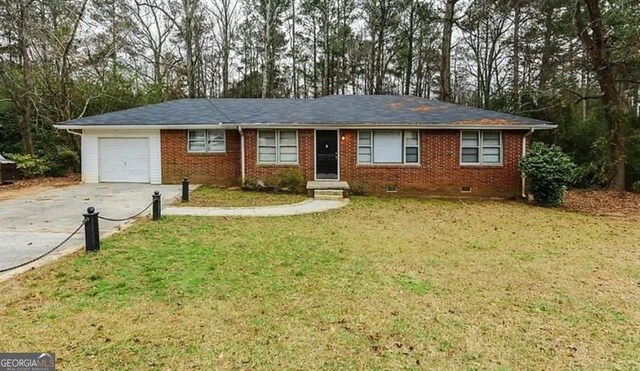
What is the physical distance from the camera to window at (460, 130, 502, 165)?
13219 millimetres

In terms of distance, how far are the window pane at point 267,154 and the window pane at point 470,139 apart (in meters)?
6.91

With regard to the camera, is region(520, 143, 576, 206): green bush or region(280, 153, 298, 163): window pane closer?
region(520, 143, 576, 206): green bush

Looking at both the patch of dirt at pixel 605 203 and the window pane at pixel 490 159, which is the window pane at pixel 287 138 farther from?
the patch of dirt at pixel 605 203

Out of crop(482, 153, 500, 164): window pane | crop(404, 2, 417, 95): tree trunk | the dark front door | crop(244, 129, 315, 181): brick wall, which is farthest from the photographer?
crop(404, 2, 417, 95): tree trunk

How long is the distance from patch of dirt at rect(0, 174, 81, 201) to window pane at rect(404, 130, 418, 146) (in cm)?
1276

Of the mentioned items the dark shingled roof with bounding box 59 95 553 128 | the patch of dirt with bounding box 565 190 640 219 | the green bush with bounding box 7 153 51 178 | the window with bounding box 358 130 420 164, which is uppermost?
the dark shingled roof with bounding box 59 95 553 128

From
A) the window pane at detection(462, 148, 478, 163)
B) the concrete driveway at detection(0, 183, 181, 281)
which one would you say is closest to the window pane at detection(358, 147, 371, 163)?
the window pane at detection(462, 148, 478, 163)

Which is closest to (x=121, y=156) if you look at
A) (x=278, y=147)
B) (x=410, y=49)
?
(x=278, y=147)

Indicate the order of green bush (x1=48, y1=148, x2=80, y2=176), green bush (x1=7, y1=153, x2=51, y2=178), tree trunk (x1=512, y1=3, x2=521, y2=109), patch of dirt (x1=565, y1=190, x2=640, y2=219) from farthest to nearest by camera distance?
tree trunk (x1=512, y1=3, x2=521, y2=109) → green bush (x1=48, y1=148, x2=80, y2=176) → green bush (x1=7, y1=153, x2=51, y2=178) → patch of dirt (x1=565, y1=190, x2=640, y2=219)

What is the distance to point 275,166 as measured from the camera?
13.8m

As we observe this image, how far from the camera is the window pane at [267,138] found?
13961 millimetres

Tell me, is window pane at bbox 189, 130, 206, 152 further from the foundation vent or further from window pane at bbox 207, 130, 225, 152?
the foundation vent

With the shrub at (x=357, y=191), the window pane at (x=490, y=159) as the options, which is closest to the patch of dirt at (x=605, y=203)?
the window pane at (x=490, y=159)

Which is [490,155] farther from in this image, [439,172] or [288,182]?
[288,182]
